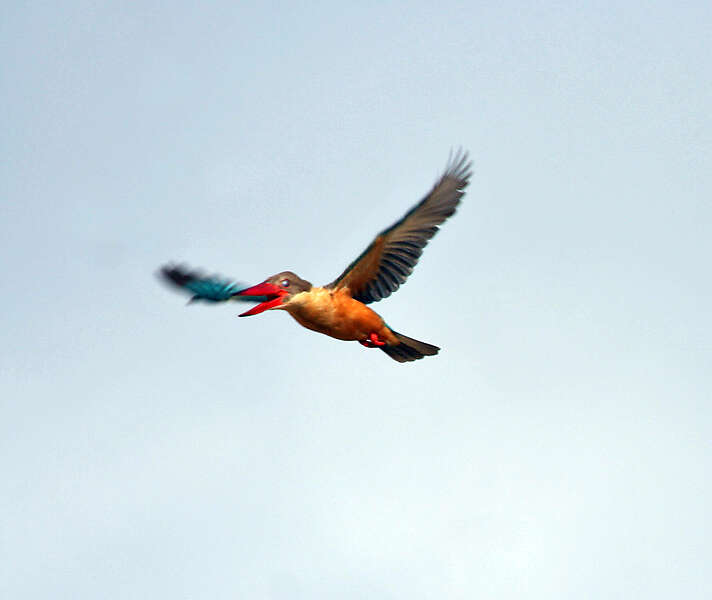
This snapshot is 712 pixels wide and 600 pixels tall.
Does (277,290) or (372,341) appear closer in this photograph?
(277,290)

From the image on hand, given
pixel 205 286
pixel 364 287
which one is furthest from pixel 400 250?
pixel 205 286

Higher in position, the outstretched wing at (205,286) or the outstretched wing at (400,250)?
the outstretched wing at (400,250)

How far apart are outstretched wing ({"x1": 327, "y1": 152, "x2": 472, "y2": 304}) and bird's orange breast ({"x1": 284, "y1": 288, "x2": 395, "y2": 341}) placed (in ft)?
0.86

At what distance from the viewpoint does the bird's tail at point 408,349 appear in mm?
13688

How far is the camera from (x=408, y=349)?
13.8 m

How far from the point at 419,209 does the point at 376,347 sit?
1774 millimetres

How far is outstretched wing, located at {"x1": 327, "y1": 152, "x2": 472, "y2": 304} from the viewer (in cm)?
1294

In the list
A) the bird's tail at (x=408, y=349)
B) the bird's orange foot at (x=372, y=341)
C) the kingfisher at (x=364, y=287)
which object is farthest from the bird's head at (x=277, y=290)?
the bird's tail at (x=408, y=349)

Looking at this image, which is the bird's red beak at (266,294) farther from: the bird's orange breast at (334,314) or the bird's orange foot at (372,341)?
the bird's orange foot at (372,341)

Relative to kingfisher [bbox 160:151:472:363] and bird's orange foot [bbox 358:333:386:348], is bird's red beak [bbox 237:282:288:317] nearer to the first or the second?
kingfisher [bbox 160:151:472:363]

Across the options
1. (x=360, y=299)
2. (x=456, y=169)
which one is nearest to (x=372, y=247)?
(x=360, y=299)

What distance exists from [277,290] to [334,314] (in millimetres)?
706

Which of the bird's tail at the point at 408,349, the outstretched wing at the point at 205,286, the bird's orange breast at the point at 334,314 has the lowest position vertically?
the outstretched wing at the point at 205,286

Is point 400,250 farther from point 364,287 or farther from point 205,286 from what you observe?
point 205,286
